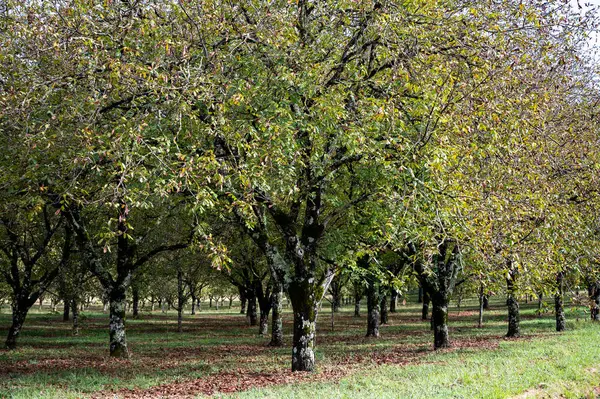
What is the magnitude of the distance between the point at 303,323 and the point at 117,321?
10.4m

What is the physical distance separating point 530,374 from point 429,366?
3738mm

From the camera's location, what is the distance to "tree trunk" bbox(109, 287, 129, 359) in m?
21.9

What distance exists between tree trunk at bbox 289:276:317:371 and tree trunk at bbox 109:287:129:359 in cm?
972

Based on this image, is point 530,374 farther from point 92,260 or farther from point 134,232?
point 134,232

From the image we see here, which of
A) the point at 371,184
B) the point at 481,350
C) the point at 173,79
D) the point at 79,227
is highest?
the point at 173,79

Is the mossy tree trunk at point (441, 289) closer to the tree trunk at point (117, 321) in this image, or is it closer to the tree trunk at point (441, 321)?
the tree trunk at point (441, 321)

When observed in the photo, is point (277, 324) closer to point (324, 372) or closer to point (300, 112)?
point (324, 372)

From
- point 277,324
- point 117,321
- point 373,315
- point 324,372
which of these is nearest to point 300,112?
point 324,372

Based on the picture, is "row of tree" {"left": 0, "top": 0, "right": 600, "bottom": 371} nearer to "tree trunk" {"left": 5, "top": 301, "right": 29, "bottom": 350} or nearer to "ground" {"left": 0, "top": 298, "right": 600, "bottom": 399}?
"ground" {"left": 0, "top": 298, "right": 600, "bottom": 399}

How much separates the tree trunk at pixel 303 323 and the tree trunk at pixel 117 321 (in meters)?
9.72

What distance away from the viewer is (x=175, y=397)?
13.1m

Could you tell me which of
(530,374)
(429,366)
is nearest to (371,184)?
(429,366)

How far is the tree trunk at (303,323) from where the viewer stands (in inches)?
650

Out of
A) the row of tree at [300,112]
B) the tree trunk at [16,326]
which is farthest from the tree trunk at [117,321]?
the tree trunk at [16,326]
